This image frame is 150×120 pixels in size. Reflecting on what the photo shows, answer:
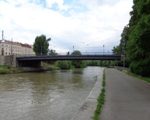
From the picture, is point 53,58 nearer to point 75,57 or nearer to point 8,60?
point 75,57

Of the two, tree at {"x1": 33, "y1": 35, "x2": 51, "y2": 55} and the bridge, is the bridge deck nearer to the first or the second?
the bridge

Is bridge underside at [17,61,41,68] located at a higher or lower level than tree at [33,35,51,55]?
lower

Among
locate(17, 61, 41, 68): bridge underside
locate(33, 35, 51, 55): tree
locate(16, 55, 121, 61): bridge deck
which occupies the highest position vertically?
locate(33, 35, 51, 55): tree

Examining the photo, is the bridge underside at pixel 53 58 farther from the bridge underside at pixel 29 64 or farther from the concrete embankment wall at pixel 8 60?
Answer: the concrete embankment wall at pixel 8 60

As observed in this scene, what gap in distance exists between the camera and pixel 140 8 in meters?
23.6

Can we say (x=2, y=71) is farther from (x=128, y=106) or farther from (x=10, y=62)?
(x=128, y=106)

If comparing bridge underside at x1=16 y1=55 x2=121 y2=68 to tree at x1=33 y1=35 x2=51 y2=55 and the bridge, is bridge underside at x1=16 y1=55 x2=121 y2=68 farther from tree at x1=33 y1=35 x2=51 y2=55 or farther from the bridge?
tree at x1=33 y1=35 x2=51 y2=55

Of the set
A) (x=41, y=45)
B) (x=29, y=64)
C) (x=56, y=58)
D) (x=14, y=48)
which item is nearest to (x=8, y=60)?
(x=29, y=64)

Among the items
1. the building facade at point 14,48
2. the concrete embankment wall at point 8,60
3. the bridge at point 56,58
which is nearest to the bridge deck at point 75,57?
the bridge at point 56,58

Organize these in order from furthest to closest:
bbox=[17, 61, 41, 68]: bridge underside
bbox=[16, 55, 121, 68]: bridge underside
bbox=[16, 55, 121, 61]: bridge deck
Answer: bbox=[17, 61, 41, 68]: bridge underside
bbox=[16, 55, 121, 68]: bridge underside
bbox=[16, 55, 121, 61]: bridge deck

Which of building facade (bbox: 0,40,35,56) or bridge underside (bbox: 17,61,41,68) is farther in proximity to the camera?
building facade (bbox: 0,40,35,56)

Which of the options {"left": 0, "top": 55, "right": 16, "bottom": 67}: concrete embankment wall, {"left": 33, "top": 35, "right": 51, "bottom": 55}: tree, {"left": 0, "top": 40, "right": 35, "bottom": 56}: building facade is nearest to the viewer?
{"left": 0, "top": 55, "right": 16, "bottom": 67}: concrete embankment wall

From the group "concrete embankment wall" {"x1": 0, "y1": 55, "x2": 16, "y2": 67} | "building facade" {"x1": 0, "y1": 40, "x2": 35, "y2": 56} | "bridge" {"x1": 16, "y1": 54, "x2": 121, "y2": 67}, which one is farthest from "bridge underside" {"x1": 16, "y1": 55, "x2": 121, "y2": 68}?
"building facade" {"x1": 0, "y1": 40, "x2": 35, "y2": 56}

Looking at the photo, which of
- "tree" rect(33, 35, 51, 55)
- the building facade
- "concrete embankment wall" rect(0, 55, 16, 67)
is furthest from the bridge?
the building facade
